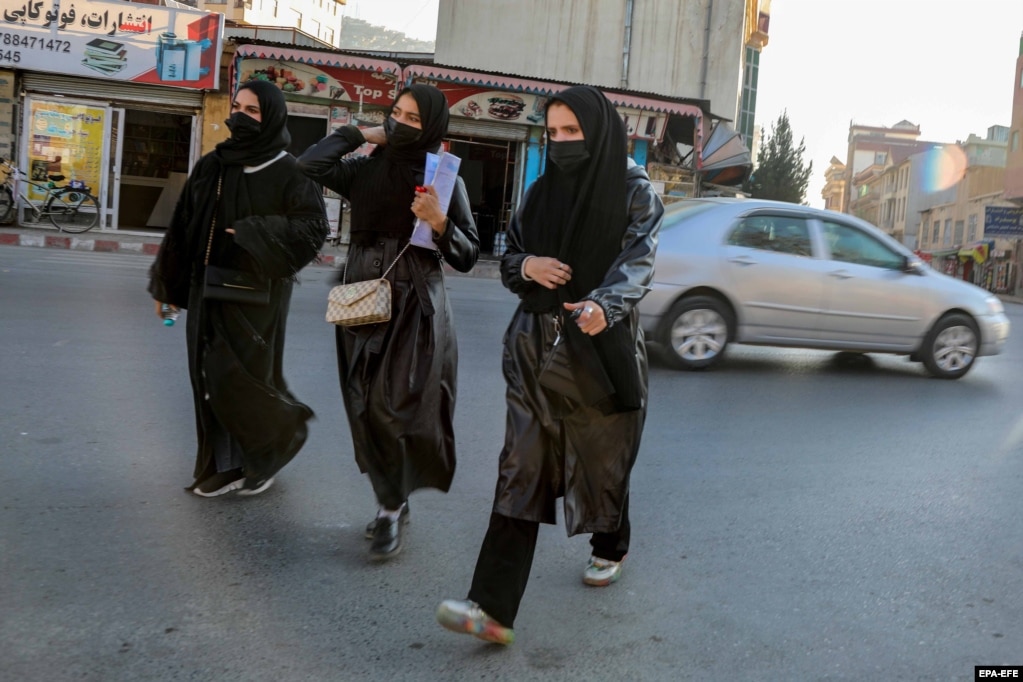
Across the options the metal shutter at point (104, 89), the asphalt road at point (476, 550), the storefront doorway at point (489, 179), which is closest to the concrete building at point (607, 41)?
the storefront doorway at point (489, 179)

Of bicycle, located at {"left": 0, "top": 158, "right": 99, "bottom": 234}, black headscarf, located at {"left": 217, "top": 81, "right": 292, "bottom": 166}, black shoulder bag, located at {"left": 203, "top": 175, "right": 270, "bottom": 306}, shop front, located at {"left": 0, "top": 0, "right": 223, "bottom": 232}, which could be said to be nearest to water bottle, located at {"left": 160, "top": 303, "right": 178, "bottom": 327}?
black shoulder bag, located at {"left": 203, "top": 175, "right": 270, "bottom": 306}

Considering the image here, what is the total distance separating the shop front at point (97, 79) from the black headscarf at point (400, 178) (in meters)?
18.1

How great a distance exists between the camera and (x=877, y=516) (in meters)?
4.58

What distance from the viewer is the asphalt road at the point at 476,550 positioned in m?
2.92

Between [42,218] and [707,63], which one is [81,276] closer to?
[42,218]

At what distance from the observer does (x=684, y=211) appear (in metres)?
8.80

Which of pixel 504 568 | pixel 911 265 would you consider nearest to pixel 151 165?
pixel 911 265

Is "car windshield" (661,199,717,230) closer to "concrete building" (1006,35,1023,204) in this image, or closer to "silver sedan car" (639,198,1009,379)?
"silver sedan car" (639,198,1009,379)

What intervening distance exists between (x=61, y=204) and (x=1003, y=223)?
3458 centimetres

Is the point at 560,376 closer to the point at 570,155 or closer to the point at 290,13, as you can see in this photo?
the point at 570,155

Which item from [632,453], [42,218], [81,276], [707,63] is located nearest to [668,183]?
[707,63]

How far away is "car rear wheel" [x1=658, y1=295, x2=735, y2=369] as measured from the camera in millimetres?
8328

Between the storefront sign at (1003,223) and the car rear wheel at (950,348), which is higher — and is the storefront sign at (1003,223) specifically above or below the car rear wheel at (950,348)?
above

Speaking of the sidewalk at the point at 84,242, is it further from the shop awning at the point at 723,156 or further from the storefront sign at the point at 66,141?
the shop awning at the point at 723,156
